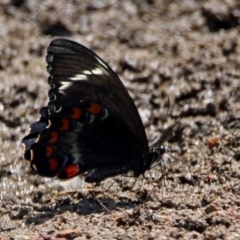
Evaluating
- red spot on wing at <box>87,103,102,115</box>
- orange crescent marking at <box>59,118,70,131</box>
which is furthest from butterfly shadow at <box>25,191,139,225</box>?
red spot on wing at <box>87,103,102,115</box>

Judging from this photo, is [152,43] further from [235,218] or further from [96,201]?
[235,218]

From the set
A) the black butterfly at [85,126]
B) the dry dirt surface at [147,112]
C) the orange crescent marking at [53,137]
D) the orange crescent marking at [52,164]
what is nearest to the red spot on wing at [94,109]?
the black butterfly at [85,126]

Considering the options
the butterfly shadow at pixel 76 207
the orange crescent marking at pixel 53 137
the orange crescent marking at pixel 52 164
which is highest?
the orange crescent marking at pixel 53 137

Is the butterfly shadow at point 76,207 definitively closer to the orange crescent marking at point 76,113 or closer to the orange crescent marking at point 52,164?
the orange crescent marking at point 52,164

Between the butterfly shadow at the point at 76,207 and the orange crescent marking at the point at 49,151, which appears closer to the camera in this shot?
the butterfly shadow at the point at 76,207

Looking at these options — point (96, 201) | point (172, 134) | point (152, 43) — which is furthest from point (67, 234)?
point (152, 43)

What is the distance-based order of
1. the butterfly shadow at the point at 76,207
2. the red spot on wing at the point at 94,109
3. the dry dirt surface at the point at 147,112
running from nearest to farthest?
the dry dirt surface at the point at 147,112 < the butterfly shadow at the point at 76,207 < the red spot on wing at the point at 94,109

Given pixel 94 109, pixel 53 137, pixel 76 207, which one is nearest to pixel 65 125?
pixel 53 137
